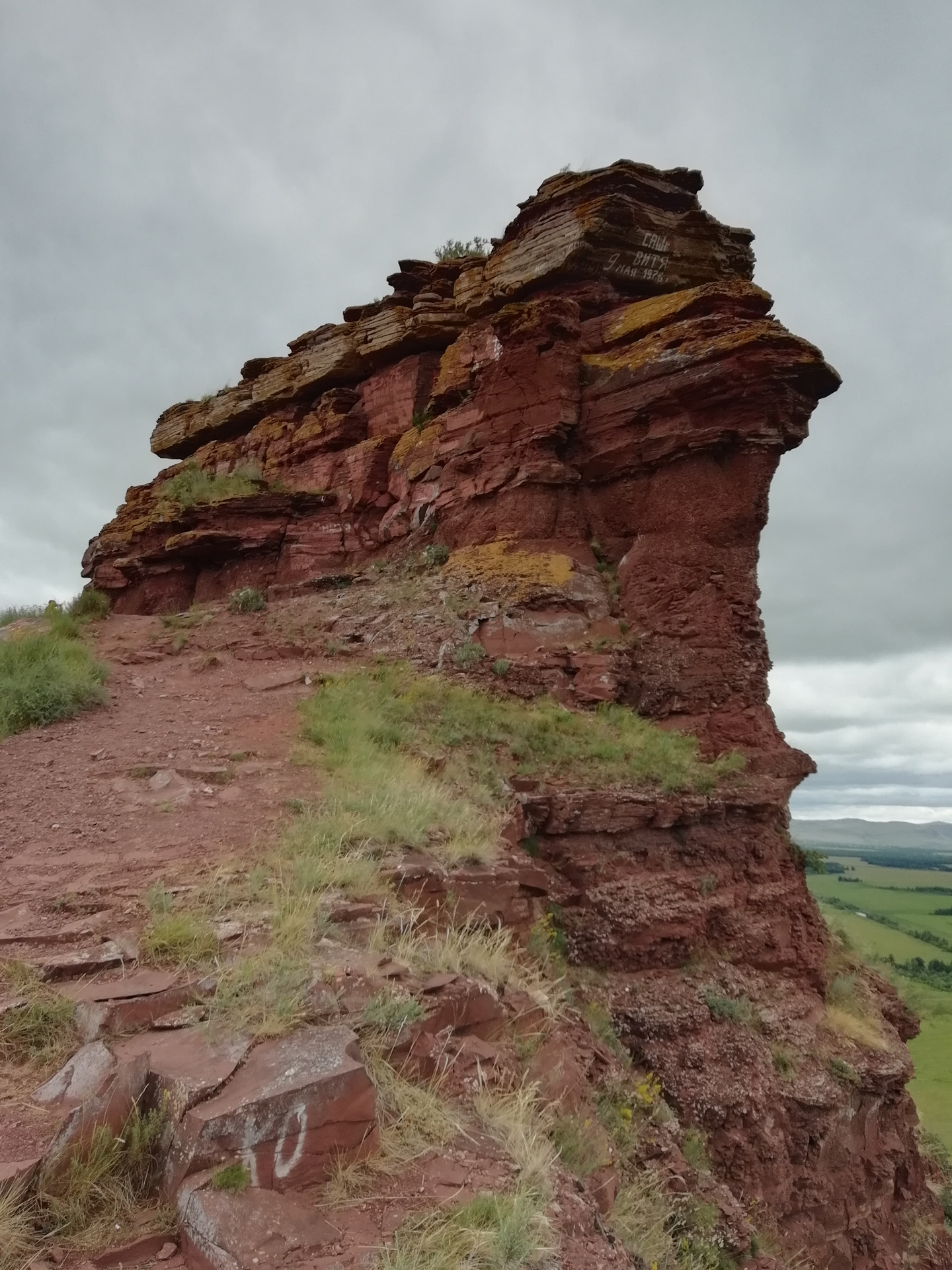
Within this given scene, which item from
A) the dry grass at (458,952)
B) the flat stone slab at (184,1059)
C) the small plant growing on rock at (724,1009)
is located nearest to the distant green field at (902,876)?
the small plant growing on rock at (724,1009)

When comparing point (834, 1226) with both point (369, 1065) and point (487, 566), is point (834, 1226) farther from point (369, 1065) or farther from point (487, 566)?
point (487, 566)

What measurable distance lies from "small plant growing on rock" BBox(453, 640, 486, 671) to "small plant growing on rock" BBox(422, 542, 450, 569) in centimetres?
293

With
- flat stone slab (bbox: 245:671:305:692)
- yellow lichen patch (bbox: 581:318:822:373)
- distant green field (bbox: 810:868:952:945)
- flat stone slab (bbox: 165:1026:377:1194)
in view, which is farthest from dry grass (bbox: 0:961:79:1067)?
distant green field (bbox: 810:868:952:945)

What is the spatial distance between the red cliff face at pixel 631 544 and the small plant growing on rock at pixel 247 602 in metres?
0.90

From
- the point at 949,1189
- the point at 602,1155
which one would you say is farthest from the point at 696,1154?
the point at 949,1189

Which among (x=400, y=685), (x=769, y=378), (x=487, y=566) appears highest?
(x=769, y=378)

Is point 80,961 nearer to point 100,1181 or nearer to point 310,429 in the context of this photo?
point 100,1181

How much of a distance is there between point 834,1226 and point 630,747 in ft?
19.5

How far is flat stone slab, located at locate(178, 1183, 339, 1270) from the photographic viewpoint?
2.93 meters

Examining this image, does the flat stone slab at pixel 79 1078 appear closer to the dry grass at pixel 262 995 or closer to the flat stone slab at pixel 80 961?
the dry grass at pixel 262 995

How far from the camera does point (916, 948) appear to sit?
229ft

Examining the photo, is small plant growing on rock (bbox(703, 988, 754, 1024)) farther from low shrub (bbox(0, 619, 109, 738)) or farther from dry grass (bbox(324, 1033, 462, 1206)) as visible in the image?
low shrub (bbox(0, 619, 109, 738))

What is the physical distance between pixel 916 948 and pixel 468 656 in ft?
248

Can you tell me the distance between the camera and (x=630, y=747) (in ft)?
35.5
